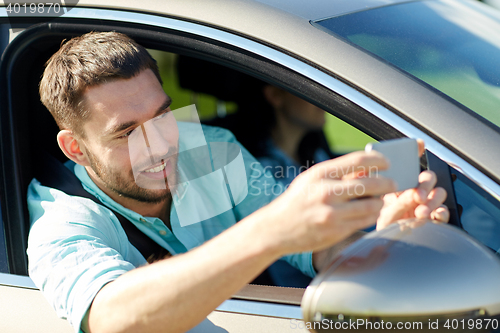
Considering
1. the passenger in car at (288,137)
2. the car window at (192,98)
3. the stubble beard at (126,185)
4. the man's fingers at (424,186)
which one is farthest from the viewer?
the passenger in car at (288,137)

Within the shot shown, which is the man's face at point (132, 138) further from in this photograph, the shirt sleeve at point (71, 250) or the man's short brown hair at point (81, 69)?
the shirt sleeve at point (71, 250)

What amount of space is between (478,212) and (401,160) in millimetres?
289

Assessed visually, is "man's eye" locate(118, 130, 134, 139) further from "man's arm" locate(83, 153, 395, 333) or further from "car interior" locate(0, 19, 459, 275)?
"man's arm" locate(83, 153, 395, 333)

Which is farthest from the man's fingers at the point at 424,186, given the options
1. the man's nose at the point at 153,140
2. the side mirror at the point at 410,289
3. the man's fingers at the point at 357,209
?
the man's nose at the point at 153,140

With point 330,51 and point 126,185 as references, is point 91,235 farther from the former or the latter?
point 330,51

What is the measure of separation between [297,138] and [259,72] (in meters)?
1.08

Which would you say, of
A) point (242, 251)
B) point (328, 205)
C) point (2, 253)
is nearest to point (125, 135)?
point (2, 253)

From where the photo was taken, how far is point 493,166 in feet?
3.05

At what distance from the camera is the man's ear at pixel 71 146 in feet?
5.19

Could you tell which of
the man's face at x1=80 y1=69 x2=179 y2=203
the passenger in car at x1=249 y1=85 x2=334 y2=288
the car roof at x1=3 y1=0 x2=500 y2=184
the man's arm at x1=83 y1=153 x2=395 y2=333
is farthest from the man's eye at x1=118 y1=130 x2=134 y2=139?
the passenger in car at x1=249 y1=85 x2=334 y2=288

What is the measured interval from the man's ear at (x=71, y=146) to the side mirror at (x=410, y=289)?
42.9 inches

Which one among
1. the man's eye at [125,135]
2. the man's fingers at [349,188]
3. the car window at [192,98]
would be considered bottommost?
the man's fingers at [349,188]

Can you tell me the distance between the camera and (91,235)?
129 cm

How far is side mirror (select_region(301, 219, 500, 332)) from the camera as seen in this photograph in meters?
0.79
